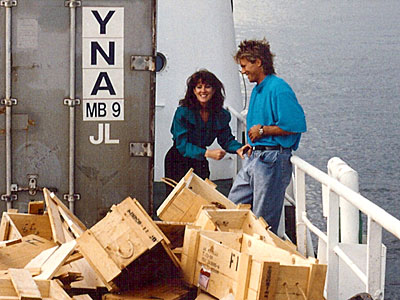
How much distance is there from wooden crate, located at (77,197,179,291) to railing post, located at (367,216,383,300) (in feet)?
4.08

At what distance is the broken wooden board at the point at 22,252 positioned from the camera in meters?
5.54

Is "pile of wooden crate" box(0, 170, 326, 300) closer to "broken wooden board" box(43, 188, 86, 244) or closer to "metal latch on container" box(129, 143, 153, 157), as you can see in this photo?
"broken wooden board" box(43, 188, 86, 244)

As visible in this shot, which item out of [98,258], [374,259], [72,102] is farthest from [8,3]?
[374,259]

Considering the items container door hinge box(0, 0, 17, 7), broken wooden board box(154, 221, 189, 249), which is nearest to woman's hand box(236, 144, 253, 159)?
broken wooden board box(154, 221, 189, 249)

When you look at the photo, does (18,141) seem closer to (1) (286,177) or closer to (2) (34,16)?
(2) (34,16)

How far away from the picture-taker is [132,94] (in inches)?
285

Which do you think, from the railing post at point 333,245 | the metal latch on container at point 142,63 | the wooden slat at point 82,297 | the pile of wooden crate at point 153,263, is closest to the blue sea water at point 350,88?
the metal latch on container at point 142,63

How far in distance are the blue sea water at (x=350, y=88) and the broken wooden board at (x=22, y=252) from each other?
972cm

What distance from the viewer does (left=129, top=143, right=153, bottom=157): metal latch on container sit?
7293 millimetres

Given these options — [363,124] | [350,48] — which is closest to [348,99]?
[363,124]

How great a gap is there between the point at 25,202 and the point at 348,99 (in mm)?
30509

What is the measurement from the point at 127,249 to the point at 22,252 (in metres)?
0.79

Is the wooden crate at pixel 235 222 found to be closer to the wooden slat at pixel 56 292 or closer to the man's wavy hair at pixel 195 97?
the man's wavy hair at pixel 195 97

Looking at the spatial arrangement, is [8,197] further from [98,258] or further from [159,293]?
[159,293]
